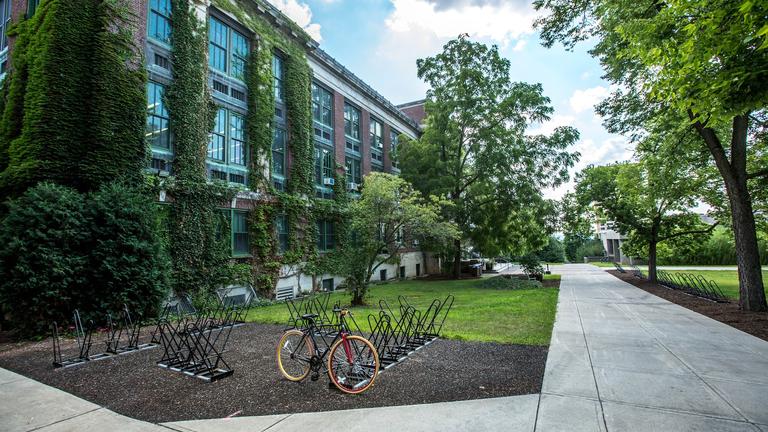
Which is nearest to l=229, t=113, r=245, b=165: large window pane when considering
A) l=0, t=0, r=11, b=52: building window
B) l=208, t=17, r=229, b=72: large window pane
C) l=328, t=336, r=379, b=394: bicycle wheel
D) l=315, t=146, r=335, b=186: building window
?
l=208, t=17, r=229, b=72: large window pane

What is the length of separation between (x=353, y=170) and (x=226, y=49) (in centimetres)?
1167

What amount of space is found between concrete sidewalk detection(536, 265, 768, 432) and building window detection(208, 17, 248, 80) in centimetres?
1703

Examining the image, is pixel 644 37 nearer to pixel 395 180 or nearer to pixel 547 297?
pixel 395 180

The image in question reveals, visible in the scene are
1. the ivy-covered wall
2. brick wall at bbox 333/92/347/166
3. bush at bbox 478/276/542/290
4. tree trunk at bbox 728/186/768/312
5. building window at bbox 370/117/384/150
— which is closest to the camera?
the ivy-covered wall

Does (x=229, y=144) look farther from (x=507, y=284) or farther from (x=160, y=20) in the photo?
(x=507, y=284)

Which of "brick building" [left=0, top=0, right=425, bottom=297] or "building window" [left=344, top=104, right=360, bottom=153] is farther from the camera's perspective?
"building window" [left=344, top=104, right=360, bottom=153]

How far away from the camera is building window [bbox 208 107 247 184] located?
53.4 ft

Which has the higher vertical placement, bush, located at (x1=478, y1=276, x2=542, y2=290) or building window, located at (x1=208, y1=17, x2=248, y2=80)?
building window, located at (x1=208, y1=17, x2=248, y2=80)

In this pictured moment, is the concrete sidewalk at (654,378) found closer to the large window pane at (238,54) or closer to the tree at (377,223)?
the tree at (377,223)

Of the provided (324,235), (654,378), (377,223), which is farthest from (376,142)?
(654,378)

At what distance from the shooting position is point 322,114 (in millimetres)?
23625

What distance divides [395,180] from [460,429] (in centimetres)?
1200

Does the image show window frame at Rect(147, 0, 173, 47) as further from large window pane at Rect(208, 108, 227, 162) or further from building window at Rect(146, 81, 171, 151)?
large window pane at Rect(208, 108, 227, 162)

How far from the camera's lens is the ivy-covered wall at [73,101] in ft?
36.2
